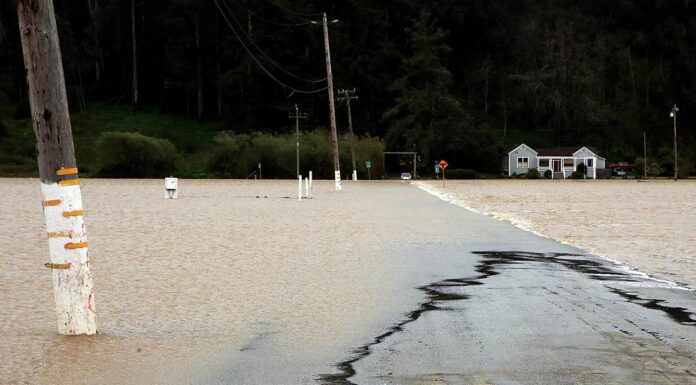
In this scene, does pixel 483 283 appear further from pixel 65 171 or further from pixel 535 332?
pixel 65 171

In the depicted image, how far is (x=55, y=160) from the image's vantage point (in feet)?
25.2

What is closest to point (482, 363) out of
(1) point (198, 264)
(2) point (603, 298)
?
(2) point (603, 298)

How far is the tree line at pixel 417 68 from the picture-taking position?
108312 millimetres

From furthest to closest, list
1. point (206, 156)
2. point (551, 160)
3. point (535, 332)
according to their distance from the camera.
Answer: point (551, 160) < point (206, 156) < point (535, 332)

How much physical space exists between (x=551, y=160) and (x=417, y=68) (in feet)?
80.9

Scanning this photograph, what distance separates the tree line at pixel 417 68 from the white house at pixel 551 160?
422 centimetres

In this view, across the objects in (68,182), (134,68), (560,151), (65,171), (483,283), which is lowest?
(483,283)

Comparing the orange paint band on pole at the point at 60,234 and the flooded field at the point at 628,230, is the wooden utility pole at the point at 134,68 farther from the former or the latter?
the orange paint band on pole at the point at 60,234

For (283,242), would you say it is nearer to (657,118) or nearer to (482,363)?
(482,363)

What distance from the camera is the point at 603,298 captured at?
10.1 meters

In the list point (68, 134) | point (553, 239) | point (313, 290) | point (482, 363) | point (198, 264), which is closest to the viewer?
point (482, 363)

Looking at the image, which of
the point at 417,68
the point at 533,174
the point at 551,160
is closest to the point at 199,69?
the point at 417,68

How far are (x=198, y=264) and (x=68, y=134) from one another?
6416 mm

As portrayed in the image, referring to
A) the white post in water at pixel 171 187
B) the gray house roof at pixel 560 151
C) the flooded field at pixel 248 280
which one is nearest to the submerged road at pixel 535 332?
the flooded field at pixel 248 280
